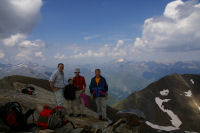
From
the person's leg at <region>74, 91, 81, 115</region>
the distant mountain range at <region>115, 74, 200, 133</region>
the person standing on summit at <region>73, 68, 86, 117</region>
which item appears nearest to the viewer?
the person standing on summit at <region>73, 68, 86, 117</region>

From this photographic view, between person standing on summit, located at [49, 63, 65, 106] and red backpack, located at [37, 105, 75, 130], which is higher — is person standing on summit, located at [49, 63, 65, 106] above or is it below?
above

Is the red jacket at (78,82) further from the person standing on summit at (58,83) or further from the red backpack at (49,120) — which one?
the red backpack at (49,120)

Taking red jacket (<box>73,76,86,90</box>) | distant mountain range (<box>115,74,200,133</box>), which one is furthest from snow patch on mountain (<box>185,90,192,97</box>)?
red jacket (<box>73,76,86,90</box>)

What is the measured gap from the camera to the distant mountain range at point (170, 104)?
69250 millimetres

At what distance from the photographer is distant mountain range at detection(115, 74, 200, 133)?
6925 cm

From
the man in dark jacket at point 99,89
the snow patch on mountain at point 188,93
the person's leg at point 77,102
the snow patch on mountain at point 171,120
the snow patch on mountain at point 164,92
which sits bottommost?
the snow patch on mountain at point 171,120

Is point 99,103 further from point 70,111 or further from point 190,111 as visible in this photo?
point 190,111

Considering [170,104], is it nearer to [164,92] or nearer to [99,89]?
[164,92]

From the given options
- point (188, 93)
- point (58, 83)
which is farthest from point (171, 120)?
point (58, 83)

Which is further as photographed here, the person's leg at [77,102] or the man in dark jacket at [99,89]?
the person's leg at [77,102]

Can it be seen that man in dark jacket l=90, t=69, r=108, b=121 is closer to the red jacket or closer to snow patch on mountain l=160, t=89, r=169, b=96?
the red jacket

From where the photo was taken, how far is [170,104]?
8662 centimetres

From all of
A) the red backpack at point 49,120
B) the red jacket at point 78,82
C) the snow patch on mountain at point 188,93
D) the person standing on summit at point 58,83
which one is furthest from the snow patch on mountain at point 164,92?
the red backpack at point 49,120

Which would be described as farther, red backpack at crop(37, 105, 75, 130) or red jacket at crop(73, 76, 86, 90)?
red jacket at crop(73, 76, 86, 90)
